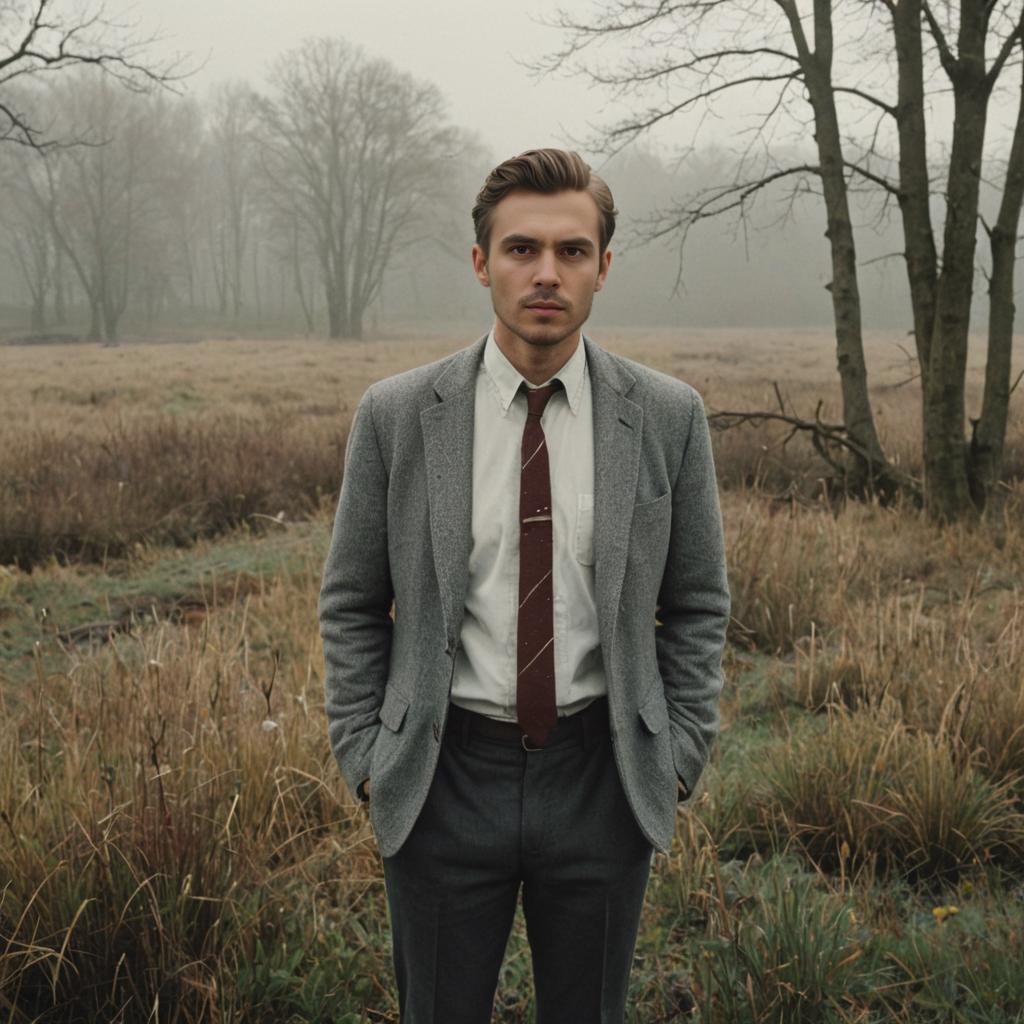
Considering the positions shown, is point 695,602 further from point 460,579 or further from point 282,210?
point 282,210

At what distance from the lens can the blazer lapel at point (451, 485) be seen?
165 cm

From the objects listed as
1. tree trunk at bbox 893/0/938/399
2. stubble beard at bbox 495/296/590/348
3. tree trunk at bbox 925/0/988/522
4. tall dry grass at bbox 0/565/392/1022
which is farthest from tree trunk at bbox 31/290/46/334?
stubble beard at bbox 495/296/590/348

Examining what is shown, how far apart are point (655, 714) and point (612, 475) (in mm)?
460

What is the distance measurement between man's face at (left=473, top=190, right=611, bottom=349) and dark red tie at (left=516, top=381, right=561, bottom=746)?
0.22m

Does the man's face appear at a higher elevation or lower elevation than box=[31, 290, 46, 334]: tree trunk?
lower

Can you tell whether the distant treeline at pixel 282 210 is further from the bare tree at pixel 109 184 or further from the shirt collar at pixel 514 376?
the shirt collar at pixel 514 376

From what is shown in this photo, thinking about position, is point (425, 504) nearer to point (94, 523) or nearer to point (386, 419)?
point (386, 419)

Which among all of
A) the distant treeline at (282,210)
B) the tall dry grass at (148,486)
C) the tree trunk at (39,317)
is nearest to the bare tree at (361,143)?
the distant treeline at (282,210)

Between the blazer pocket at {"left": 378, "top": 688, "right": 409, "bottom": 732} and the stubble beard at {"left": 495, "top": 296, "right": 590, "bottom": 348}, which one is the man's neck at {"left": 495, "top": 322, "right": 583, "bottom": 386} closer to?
the stubble beard at {"left": 495, "top": 296, "right": 590, "bottom": 348}

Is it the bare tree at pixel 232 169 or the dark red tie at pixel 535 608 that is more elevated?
the bare tree at pixel 232 169

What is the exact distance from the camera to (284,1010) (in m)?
2.36

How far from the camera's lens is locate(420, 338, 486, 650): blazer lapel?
165cm

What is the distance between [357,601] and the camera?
5.89 ft

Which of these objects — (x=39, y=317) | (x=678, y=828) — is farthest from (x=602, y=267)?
(x=39, y=317)
